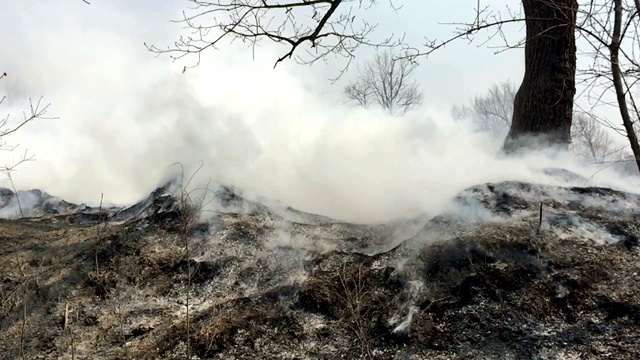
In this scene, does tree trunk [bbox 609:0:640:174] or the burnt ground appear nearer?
tree trunk [bbox 609:0:640:174]

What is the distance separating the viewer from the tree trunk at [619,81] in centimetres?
258

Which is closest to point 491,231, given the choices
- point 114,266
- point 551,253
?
point 551,253

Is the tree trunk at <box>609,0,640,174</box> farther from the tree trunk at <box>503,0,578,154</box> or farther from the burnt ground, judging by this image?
the tree trunk at <box>503,0,578,154</box>

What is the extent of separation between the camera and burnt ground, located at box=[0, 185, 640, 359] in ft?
12.2

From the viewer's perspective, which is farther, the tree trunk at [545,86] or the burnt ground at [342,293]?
the tree trunk at [545,86]

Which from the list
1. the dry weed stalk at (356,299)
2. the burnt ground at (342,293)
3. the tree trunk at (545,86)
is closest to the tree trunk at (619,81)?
the burnt ground at (342,293)

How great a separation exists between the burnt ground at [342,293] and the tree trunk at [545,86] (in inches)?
59.3

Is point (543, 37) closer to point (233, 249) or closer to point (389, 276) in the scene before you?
point (389, 276)

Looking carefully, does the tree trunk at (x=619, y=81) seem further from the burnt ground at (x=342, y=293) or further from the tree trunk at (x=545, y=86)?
the tree trunk at (x=545, y=86)

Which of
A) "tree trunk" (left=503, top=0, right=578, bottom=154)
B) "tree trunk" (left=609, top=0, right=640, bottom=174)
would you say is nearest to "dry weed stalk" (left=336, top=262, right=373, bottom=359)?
"tree trunk" (left=609, top=0, right=640, bottom=174)

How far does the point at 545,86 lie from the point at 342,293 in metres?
4.31

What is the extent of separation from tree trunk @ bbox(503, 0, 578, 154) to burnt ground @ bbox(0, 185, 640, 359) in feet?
4.94

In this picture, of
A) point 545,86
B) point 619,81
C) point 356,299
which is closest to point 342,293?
point 356,299

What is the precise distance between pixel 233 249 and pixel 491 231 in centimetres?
277
